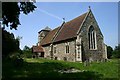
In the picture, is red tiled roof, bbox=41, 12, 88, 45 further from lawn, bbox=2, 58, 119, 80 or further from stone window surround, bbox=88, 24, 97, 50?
lawn, bbox=2, 58, 119, 80

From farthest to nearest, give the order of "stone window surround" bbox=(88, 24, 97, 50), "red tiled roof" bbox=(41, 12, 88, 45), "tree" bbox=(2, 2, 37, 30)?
"red tiled roof" bbox=(41, 12, 88, 45) < "stone window surround" bbox=(88, 24, 97, 50) < "tree" bbox=(2, 2, 37, 30)

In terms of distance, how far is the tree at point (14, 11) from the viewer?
61.1 ft

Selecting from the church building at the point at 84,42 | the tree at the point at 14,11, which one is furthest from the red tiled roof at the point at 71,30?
the tree at the point at 14,11

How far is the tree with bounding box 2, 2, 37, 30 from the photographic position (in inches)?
733

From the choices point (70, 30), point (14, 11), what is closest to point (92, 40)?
point (70, 30)

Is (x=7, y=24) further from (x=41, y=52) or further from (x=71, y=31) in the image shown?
(x=41, y=52)

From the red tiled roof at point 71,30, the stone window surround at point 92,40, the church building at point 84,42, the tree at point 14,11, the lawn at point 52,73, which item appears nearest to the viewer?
the lawn at point 52,73

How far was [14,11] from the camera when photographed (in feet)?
62.4

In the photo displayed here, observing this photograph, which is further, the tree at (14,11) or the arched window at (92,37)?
the arched window at (92,37)

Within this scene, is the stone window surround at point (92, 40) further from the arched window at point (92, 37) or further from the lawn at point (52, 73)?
the lawn at point (52, 73)

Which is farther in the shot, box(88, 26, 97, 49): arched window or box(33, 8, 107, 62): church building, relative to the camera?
box(88, 26, 97, 49): arched window

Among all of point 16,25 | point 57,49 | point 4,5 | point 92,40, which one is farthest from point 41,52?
point 4,5

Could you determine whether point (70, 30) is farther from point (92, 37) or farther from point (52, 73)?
point (52, 73)

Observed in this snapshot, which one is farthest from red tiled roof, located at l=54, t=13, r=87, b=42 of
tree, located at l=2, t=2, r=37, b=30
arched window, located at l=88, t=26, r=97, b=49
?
tree, located at l=2, t=2, r=37, b=30
